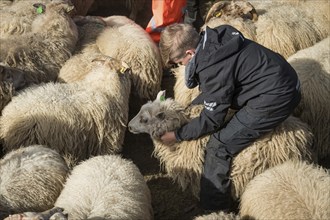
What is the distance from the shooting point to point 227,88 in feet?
12.1

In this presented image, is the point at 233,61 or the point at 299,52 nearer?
the point at 233,61

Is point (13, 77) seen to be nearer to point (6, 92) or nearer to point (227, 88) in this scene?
point (6, 92)

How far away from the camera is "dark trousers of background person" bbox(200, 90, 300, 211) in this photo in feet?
13.0

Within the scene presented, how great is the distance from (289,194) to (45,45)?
3519 millimetres

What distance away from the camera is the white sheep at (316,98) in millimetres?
4801

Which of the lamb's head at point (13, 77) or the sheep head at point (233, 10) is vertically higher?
the sheep head at point (233, 10)

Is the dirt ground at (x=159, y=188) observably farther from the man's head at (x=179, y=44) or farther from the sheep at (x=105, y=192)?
the man's head at (x=179, y=44)

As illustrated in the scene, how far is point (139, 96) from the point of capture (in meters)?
5.71

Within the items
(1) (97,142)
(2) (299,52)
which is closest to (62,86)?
(1) (97,142)

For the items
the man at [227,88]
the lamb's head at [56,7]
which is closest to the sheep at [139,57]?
the lamb's head at [56,7]

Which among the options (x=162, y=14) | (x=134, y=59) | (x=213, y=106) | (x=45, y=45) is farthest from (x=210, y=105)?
(x=162, y=14)

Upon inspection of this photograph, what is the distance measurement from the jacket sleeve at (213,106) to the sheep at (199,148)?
0.19 m

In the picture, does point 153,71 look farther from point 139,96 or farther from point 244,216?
point 244,216

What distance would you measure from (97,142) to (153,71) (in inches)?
51.8
